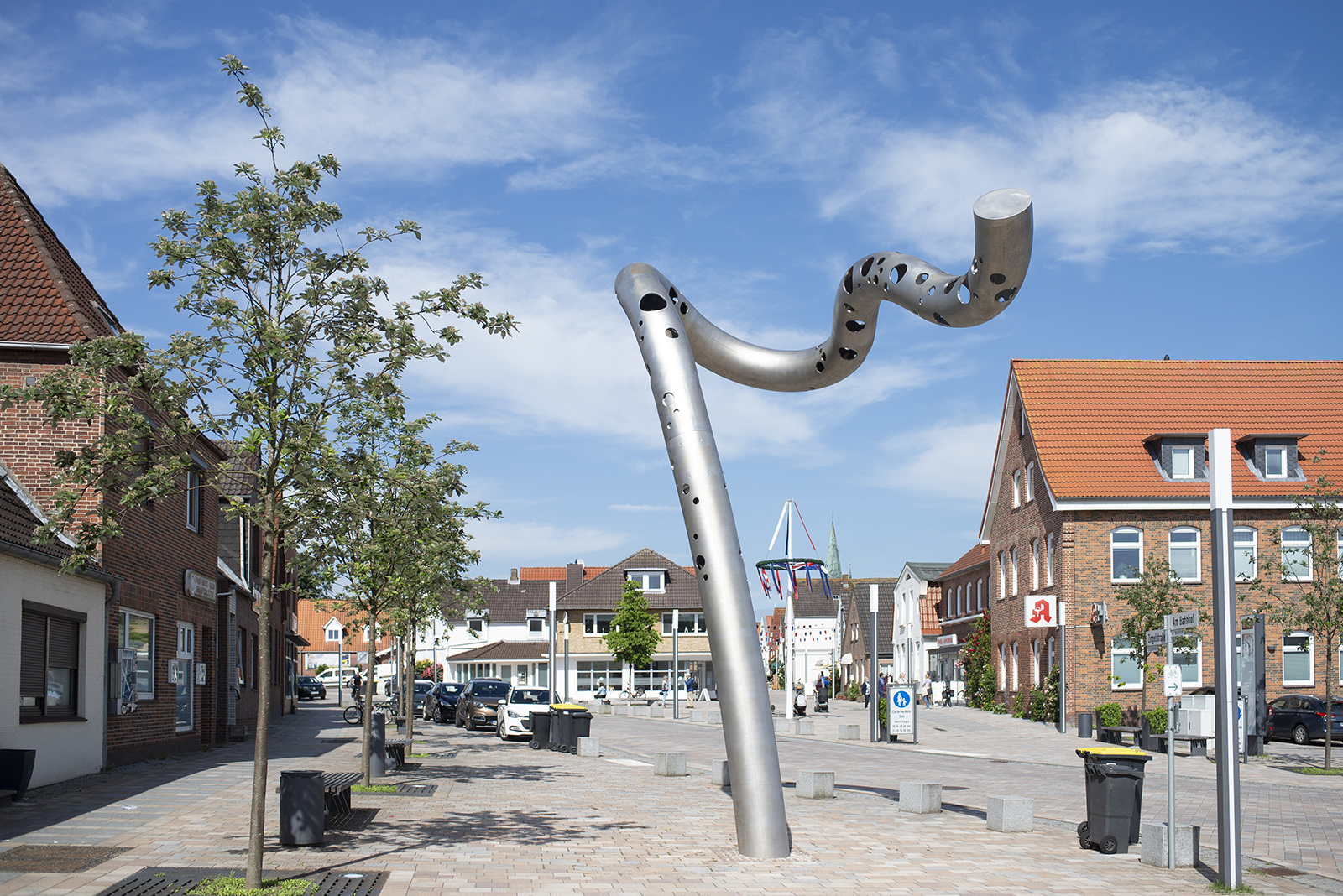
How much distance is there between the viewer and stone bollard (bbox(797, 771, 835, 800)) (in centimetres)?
1658

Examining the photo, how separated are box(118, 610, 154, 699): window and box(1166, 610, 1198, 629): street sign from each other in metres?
16.1

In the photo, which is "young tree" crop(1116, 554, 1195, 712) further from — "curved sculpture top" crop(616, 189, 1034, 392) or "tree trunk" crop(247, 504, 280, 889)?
"tree trunk" crop(247, 504, 280, 889)

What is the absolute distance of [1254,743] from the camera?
86.7ft

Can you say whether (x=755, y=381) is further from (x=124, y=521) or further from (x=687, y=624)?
(x=687, y=624)

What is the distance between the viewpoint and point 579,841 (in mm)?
12336

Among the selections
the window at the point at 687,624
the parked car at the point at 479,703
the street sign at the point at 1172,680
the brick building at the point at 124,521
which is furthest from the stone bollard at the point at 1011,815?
the window at the point at 687,624

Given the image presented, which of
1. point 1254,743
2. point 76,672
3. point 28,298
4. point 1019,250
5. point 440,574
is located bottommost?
point 1254,743

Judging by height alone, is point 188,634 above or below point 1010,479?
below

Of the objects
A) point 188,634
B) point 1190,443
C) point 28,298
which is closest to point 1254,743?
point 1190,443

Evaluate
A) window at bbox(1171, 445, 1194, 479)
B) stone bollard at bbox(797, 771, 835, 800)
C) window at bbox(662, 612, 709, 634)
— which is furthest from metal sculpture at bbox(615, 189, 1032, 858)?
window at bbox(662, 612, 709, 634)

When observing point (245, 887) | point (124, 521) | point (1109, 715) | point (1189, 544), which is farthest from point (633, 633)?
point (245, 887)

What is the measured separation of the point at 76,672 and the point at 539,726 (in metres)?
12.7

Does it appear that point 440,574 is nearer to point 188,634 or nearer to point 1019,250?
point 188,634

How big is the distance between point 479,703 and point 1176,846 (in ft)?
101
